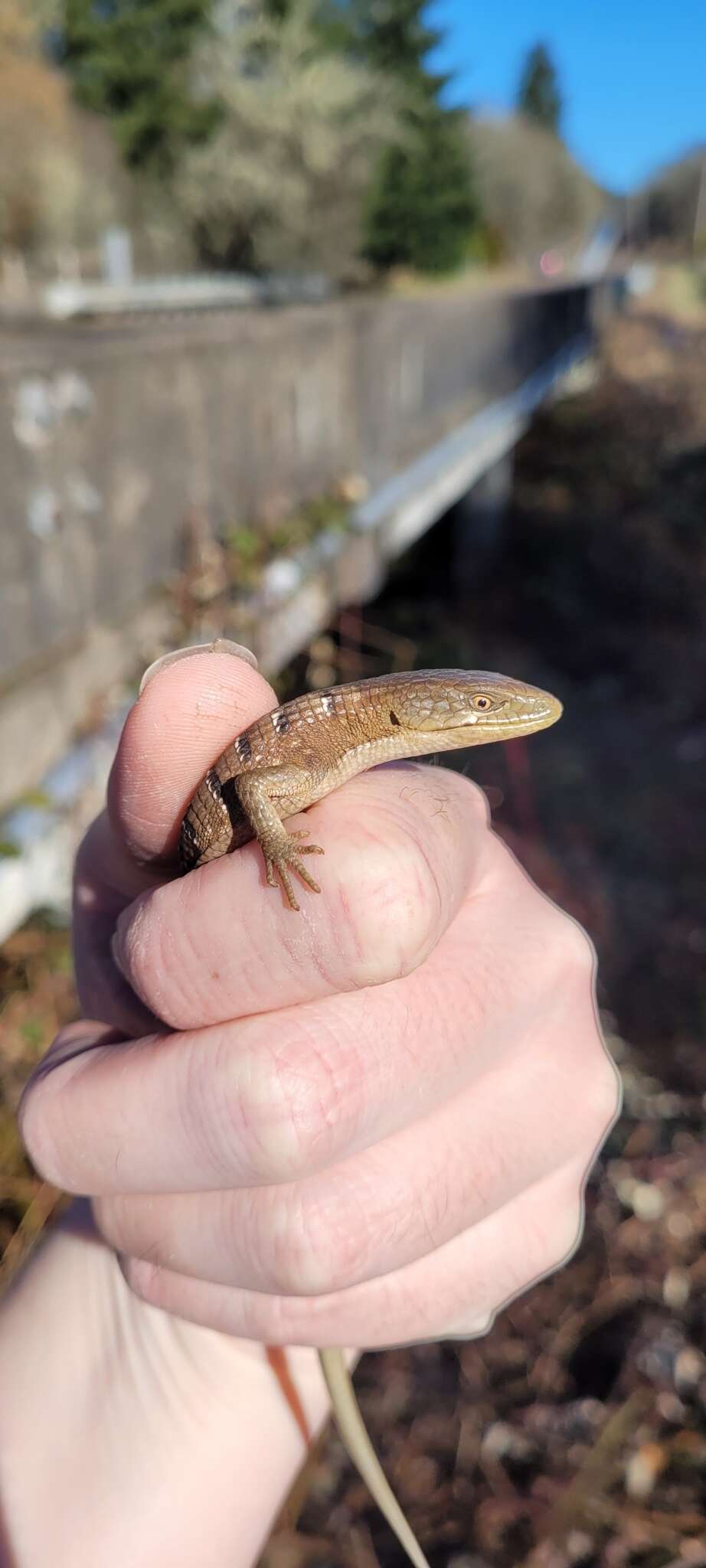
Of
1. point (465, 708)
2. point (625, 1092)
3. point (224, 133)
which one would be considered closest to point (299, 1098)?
point (465, 708)

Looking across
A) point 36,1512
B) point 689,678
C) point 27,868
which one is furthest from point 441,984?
point 689,678

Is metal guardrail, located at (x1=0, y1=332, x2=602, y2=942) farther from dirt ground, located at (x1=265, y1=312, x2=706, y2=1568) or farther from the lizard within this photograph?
the lizard

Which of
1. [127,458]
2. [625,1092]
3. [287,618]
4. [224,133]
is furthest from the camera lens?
[224,133]

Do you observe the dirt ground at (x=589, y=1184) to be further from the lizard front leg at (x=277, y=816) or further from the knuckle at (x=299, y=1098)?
the lizard front leg at (x=277, y=816)

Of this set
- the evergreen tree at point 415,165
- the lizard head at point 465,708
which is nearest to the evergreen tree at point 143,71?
the evergreen tree at point 415,165

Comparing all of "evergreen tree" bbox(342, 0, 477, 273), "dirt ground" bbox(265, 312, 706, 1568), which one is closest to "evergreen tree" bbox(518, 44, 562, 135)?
"evergreen tree" bbox(342, 0, 477, 273)

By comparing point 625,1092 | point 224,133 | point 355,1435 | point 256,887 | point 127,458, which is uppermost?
point 224,133

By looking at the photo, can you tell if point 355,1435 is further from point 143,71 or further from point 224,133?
point 143,71
